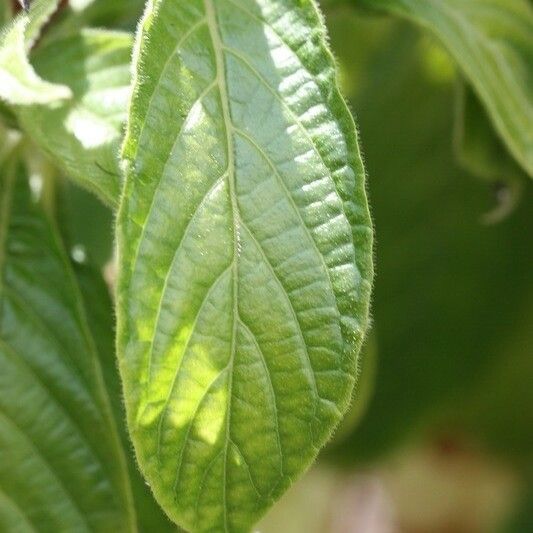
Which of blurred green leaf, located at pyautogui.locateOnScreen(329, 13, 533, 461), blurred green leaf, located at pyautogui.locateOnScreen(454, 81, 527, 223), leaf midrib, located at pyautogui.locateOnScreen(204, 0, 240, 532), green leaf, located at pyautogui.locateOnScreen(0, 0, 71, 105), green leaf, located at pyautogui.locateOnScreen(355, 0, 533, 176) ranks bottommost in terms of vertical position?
blurred green leaf, located at pyautogui.locateOnScreen(329, 13, 533, 461)

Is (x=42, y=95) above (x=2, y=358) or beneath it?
above

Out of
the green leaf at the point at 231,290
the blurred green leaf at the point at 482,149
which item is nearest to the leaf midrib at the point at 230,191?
the green leaf at the point at 231,290

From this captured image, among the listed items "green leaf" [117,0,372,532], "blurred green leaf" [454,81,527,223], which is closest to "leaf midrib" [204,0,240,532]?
"green leaf" [117,0,372,532]

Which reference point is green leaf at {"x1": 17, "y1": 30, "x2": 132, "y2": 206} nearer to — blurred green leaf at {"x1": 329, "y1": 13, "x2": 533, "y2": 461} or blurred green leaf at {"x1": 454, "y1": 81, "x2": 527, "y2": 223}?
blurred green leaf at {"x1": 454, "y1": 81, "x2": 527, "y2": 223}

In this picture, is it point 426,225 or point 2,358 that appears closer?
point 2,358

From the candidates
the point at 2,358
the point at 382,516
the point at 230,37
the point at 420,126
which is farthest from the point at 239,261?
the point at 382,516

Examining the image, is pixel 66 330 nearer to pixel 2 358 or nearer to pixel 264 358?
pixel 2 358

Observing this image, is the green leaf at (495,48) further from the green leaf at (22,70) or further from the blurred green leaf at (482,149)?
the green leaf at (22,70)
